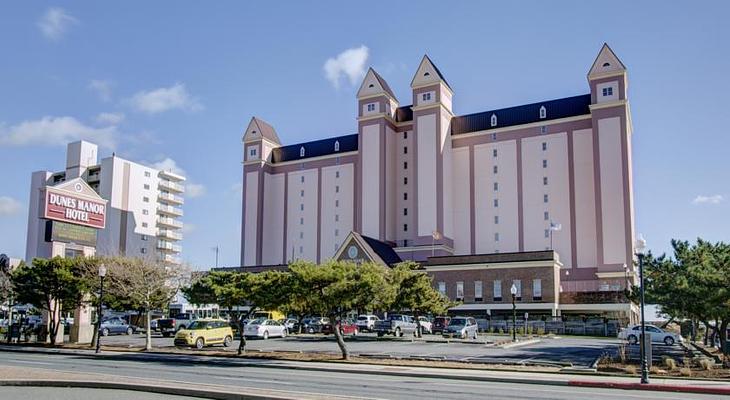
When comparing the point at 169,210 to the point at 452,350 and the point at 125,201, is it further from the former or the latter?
the point at 452,350

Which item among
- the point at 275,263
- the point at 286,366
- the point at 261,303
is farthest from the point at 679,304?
the point at 275,263

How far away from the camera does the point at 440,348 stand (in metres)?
38.0

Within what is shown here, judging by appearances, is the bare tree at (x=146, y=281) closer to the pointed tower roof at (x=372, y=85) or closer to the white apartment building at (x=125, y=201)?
the pointed tower roof at (x=372, y=85)

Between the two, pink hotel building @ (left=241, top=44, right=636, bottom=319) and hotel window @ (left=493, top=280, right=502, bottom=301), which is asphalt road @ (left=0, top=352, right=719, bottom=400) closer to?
hotel window @ (left=493, top=280, right=502, bottom=301)

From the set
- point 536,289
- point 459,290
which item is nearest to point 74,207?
point 459,290

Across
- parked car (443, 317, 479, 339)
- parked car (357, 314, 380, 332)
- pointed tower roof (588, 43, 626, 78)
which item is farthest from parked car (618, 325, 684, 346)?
pointed tower roof (588, 43, 626, 78)

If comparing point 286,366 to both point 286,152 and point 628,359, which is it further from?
point 286,152

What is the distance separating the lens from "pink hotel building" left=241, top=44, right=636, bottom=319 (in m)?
73.5

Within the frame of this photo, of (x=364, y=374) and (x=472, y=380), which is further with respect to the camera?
(x=364, y=374)

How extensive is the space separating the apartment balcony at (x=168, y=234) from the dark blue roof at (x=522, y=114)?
65.0 meters

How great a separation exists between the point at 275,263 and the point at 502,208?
3705 centimetres

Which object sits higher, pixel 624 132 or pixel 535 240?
pixel 624 132

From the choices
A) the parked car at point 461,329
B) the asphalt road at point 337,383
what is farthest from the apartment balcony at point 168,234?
the asphalt road at point 337,383

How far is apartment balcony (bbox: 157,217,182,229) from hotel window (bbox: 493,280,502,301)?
255 ft
